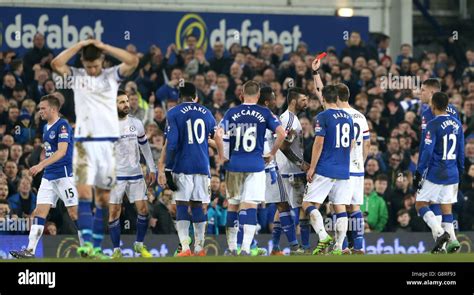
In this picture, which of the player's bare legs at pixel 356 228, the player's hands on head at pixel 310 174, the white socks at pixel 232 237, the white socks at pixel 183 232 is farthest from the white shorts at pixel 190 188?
the player's bare legs at pixel 356 228

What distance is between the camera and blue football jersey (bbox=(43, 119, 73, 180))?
2033 centimetres

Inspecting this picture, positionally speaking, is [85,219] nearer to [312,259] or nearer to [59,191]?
[312,259]

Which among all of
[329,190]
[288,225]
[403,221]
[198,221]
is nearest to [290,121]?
[329,190]

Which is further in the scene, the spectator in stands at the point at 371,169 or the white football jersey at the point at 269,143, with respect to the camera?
the spectator in stands at the point at 371,169

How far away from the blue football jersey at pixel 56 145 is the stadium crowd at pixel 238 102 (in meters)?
3.83

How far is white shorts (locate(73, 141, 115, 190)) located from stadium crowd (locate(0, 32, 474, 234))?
7795 millimetres

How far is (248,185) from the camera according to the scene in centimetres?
2077

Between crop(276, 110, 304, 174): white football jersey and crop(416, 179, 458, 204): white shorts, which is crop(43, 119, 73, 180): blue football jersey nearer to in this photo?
crop(276, 110, 304, 174): white football jersey

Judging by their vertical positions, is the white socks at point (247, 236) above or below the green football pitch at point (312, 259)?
above

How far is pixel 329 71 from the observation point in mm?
29703

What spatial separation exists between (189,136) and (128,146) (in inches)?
44.6

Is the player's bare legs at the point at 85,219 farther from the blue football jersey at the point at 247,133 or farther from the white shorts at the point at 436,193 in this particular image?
the white shorts at the point at 436,193

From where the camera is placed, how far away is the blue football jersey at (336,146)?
21.0 m

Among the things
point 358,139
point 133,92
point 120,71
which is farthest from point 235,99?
point 120,71
